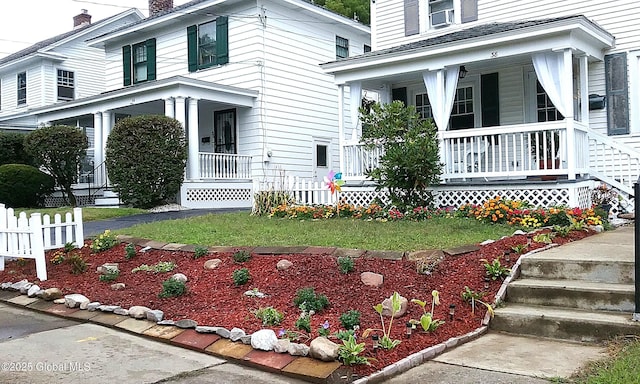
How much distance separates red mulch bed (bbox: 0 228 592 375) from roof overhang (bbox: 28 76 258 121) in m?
9.77

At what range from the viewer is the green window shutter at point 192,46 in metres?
19.2

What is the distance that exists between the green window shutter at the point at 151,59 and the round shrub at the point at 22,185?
5227 millimetres

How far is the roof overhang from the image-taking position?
16.3 metres

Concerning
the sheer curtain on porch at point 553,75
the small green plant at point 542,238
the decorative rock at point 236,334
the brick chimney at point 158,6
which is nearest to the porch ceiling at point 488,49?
the sheer curtain on porch at point 553,75

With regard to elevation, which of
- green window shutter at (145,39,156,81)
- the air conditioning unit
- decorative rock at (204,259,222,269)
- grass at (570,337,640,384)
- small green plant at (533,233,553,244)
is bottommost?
grass at (570,337,640,384)

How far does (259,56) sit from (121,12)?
14523 mm

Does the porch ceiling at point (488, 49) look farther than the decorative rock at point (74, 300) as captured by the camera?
Yes

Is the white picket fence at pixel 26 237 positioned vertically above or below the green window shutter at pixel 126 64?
below

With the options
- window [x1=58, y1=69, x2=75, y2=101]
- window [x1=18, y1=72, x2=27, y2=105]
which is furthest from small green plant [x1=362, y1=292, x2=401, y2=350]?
window [x1=18, y1=72, x2=27, y2=105]

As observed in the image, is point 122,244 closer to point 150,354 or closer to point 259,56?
point 150,354

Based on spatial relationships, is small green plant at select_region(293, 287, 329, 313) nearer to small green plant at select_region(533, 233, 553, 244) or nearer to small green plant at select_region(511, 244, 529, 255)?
small green plant at select_region(511, 244, 529, 255)

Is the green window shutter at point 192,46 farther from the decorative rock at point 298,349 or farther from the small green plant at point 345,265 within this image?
the decorative rock at point 298,349

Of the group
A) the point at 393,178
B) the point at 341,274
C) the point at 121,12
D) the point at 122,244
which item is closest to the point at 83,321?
the point at 341,274

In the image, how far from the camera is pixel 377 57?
40.3ft
